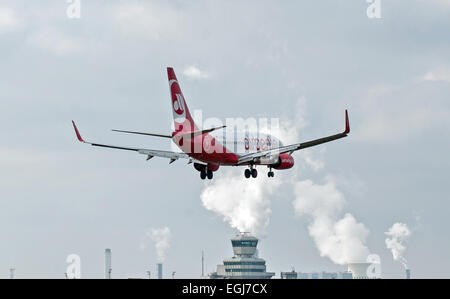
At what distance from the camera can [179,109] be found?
126625mm

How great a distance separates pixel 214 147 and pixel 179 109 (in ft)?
23.2

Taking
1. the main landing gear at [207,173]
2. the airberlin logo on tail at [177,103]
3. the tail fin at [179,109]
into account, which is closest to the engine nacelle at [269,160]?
the main landing gear at [207,173]

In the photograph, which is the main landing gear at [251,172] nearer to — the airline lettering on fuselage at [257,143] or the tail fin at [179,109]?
the airline lettering on fuselage at [257,143]

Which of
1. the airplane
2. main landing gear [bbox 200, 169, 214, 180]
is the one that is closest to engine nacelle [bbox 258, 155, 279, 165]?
the airplane

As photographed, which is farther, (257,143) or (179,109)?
(257,143)

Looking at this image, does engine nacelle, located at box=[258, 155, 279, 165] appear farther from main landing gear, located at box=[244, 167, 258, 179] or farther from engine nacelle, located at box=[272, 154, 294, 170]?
main landing gear, located at box=[244, 167, 258, 179]

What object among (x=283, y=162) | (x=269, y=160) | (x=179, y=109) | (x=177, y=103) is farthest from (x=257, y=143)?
(x=177, y=103)

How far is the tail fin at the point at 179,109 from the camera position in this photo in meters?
125

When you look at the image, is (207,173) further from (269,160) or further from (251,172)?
(269,160)

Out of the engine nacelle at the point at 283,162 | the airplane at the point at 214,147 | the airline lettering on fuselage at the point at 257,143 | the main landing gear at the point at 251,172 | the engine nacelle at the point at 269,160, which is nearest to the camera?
the airplane at the point at 214,147

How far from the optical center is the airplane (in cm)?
12394
